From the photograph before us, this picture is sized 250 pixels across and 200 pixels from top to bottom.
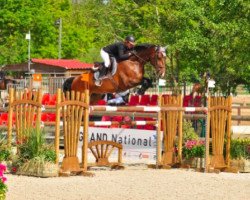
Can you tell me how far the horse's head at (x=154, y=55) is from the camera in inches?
874

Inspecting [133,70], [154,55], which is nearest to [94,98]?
[133,70]

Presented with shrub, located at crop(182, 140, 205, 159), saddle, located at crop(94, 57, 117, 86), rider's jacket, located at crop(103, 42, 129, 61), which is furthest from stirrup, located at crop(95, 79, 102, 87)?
shrub, located at crop(182, 140, 205, 159)

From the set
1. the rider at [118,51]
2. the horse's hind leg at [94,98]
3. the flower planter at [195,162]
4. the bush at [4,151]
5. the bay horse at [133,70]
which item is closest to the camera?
the bush at [4,151]

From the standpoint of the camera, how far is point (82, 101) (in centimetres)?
1564

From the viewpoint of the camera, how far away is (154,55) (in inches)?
883

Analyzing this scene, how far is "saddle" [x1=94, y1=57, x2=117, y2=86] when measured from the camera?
75.8 ft

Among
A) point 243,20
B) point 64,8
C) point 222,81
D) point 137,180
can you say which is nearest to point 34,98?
point 137,180

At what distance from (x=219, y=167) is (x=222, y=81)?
12541mm

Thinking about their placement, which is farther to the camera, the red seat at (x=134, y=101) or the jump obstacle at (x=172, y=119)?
the red seat at (x=134, y=101)

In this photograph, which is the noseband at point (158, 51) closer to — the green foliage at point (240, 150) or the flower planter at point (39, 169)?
the green foliage at point (240, 150)

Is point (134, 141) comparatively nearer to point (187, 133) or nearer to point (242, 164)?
point (187, 133)

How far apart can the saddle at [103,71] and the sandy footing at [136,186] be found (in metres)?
7.08

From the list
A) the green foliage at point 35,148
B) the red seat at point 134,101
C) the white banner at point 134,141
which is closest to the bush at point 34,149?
the green foliage at point 35,148

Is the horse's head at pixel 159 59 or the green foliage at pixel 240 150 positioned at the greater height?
the horse's head at pixel 159 59
